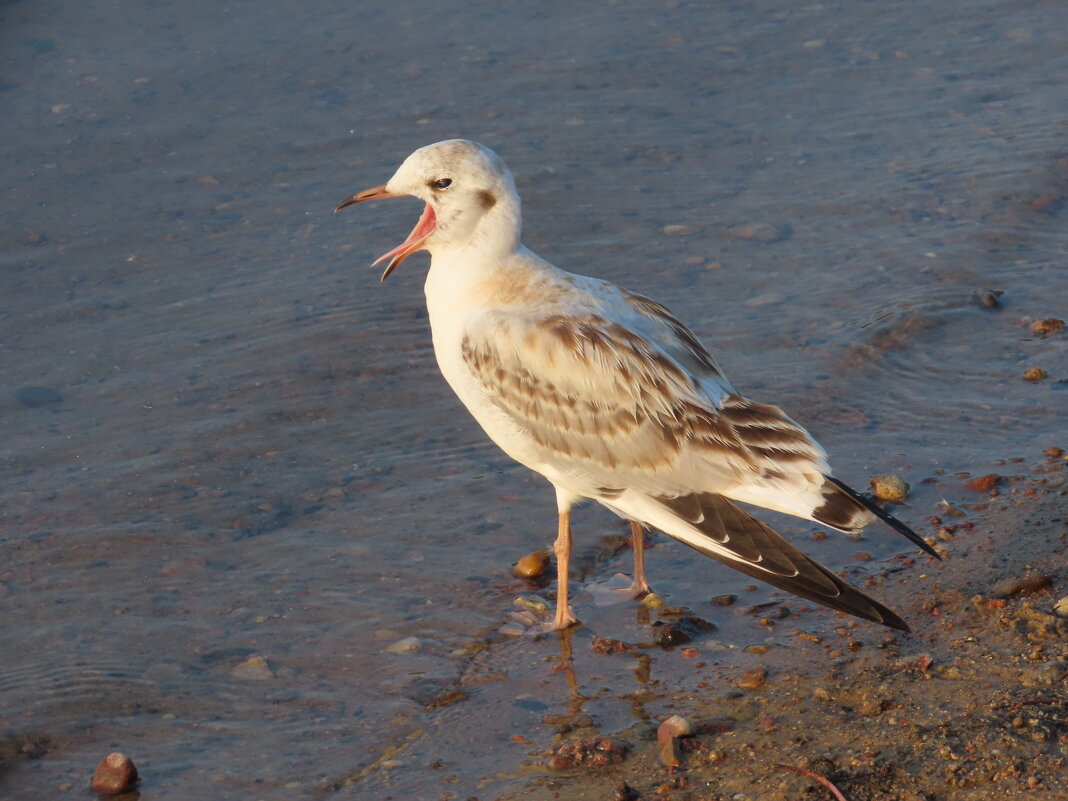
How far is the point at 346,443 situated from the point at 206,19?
18.3 ft

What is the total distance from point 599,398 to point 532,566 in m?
0.97

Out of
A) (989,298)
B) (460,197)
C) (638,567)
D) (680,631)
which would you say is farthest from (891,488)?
(460,197)

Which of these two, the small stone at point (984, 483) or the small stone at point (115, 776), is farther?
the small stone at point (984, 483)

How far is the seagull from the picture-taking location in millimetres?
4977

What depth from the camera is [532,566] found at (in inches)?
229

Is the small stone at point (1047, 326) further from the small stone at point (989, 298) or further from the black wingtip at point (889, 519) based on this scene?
the black wingtip at point (889, 519)

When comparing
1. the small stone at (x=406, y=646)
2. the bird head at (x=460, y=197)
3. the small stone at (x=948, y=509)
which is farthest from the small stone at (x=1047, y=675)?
the bird head at (x=460, y=197)

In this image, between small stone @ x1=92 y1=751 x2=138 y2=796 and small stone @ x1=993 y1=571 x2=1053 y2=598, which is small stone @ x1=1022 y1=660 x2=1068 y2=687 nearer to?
small stone @ x1=993 y1=571 x2=1053 y2=598

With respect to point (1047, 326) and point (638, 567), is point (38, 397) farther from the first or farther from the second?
point (1047, 326)

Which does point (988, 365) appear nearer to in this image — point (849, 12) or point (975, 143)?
point (975, 143)

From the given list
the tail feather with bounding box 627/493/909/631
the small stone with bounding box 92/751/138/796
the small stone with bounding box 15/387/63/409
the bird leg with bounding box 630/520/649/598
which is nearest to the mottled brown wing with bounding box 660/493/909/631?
the tail feather with bounding box 627/493/909/631

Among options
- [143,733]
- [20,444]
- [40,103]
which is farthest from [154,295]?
[143,733]

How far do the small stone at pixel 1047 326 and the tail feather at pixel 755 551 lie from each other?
2.88m

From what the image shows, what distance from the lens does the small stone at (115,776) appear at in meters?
4.54
